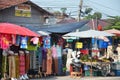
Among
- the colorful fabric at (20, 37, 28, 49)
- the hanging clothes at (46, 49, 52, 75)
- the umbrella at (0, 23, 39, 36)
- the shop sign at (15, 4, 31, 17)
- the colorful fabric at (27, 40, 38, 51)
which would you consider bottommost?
the hanging clothes at (46, 49, 52, 75)

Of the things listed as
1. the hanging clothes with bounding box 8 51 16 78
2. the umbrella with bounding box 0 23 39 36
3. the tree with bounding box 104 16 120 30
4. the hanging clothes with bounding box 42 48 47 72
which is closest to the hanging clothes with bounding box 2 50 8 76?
the hanging clothes with bounding box 8 51 16 78

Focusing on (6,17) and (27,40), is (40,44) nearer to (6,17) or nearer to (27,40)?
(27,40)

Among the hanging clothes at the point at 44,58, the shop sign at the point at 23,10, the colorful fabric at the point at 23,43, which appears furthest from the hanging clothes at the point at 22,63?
the shop sign at the point at 23,10

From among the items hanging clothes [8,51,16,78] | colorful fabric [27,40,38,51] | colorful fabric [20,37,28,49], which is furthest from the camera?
colorful fabric [27,40,38,51]

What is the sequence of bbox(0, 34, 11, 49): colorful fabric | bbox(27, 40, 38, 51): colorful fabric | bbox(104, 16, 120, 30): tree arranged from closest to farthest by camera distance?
bbox(0, 34, 11, 49): colorful fabric, bbox(27, 40, 38, 51): colorful fabric, bbox(104, 16, 120, 30): tree

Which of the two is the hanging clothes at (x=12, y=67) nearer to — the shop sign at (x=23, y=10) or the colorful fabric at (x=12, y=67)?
the colorful fabric at (x=12, y=67)

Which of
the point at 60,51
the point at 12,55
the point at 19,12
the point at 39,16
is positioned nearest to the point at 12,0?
the point at 19,12

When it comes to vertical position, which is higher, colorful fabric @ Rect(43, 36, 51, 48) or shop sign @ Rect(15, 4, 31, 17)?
shop sign @ Rect(15, 4, 31, 17)

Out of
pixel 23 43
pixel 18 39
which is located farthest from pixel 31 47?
pixel 18 39

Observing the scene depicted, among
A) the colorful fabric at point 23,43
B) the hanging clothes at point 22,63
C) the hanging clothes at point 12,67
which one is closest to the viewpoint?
the hanging clothes at point 12,67

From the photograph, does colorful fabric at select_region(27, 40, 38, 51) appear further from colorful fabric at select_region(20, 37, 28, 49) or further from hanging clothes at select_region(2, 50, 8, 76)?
hanging clothes at select_region(2, 50, 8, 76)

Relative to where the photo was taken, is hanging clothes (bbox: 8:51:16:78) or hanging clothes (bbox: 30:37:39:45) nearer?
hanging clothes (bbox: 8:51:16:78)

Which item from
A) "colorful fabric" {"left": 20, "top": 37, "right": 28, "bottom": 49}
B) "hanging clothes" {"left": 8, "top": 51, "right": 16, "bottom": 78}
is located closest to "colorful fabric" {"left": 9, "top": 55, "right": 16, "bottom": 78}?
"hanging clothes" {"left": 8, "top": 51, "right": 16, "bottom": 78}

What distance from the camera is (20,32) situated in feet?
48.0
